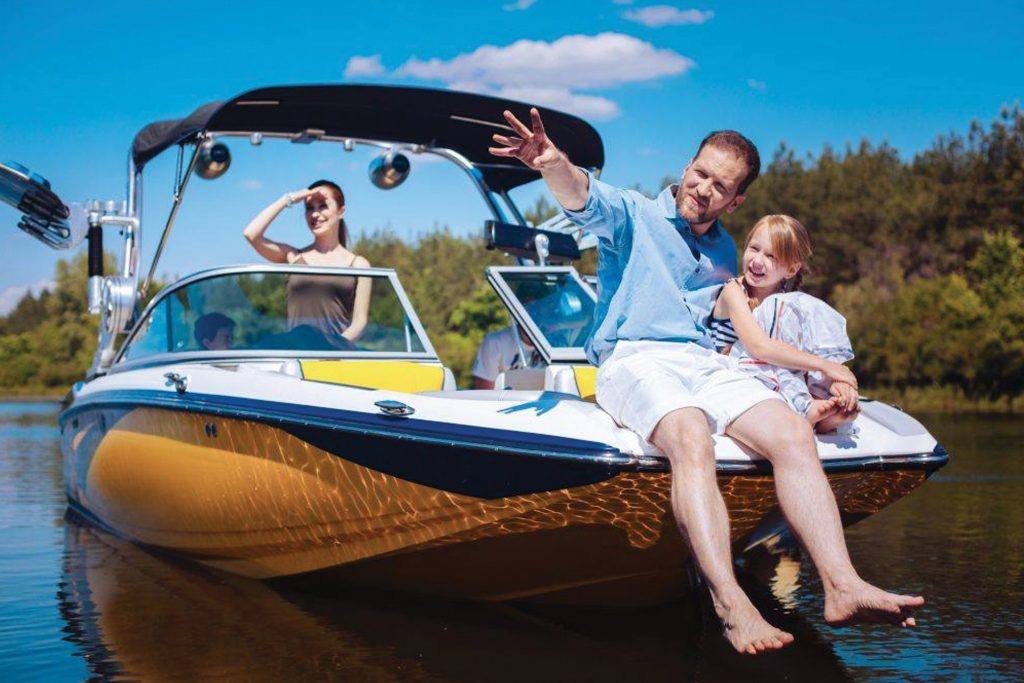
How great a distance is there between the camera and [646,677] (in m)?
3.72

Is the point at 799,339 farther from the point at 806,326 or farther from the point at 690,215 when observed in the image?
the point at 690,215

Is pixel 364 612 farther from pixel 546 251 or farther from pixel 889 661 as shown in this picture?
pixel 546 251

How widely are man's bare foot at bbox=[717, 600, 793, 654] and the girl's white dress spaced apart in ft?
3.11

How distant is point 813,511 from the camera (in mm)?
3295

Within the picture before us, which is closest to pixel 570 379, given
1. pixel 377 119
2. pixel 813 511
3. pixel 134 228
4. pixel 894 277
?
pixel 813 511

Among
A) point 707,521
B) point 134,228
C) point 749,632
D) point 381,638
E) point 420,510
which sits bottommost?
point 381,638

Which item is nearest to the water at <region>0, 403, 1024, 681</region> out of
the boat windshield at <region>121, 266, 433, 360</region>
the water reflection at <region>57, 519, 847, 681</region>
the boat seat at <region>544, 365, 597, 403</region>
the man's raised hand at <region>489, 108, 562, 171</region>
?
the water reflection at <region>57, 519, 847, 681</region>

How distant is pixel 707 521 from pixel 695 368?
0.60 meters

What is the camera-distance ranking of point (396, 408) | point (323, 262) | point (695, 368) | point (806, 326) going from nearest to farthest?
point (695, 368), point (806, 326), point (396, 408), point (323, 262)

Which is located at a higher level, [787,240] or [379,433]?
[787,240]

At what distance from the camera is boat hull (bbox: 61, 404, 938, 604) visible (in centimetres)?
380

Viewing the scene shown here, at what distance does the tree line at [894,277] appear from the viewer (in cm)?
2867

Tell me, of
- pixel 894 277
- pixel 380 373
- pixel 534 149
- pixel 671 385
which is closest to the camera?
pixel 534 149

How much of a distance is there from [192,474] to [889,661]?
2.90m
